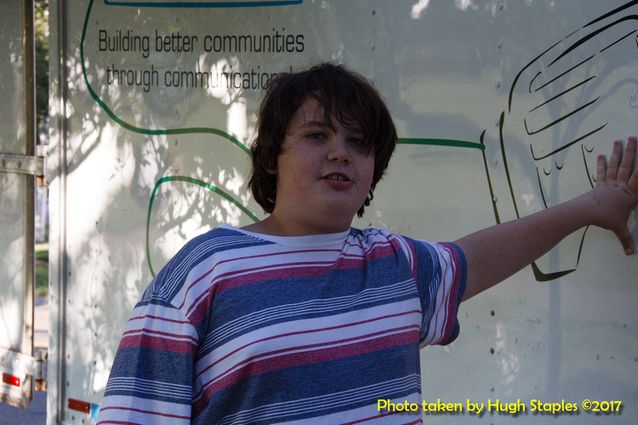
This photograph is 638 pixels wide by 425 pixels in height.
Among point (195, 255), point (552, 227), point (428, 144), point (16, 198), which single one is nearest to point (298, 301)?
point (195, 255)

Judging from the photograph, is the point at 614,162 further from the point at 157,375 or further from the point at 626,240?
the point at 157,375

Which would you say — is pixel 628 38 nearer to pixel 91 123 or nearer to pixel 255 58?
pixel 255 58

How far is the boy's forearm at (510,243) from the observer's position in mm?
2475

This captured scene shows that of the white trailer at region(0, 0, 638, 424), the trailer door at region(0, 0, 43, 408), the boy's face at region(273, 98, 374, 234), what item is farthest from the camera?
the trailer door at region(0, 0, 43, 408)

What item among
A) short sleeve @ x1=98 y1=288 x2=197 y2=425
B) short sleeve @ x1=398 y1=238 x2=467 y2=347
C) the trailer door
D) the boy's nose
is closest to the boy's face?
the boy's nose

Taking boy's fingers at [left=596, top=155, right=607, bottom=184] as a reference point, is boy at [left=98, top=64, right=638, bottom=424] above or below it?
below

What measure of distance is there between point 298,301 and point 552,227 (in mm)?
877

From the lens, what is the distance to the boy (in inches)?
79.0

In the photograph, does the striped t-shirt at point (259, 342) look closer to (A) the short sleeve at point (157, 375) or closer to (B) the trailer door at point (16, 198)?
(A) the short sleeve at point (157, 375)

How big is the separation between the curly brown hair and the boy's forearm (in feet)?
1.27

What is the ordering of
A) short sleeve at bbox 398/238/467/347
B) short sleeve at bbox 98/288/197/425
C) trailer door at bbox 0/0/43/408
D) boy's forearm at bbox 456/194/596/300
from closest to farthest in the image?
short sleeve at bbox 98/288/197/425 → short sleeve at bbox 398/238/467/347 → boy's forearm at bbox 456/194/596/300 → trailer door at bbox 0/0/43/408

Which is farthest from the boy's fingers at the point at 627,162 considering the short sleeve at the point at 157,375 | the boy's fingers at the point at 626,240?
the short sleeve at the point at 157,375

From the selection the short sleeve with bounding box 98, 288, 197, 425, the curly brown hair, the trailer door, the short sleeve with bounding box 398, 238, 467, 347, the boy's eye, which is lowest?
the short sleeve with bounding box 98, 288, 197, 425

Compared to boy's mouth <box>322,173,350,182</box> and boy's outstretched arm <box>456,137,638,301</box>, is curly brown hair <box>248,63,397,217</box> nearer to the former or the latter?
boy's mouth <box>322,173,350,182</box>
